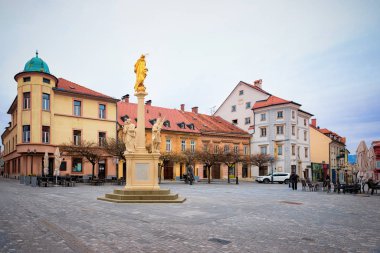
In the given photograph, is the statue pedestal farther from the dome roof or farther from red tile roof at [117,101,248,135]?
red tile roof at [117,101,248,135]

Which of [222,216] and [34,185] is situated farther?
[34,185]

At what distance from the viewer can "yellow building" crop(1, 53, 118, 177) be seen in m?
34.3

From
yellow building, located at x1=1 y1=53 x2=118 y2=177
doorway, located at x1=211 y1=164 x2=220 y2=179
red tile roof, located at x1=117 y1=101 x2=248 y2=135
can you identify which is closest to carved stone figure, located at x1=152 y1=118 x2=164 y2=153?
yellow building, located at x1=1 y1=53 x2=118 y2=177

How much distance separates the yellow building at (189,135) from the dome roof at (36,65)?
11.2 metres

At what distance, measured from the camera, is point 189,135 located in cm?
4769

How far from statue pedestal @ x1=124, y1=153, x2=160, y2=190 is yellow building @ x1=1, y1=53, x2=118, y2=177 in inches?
886

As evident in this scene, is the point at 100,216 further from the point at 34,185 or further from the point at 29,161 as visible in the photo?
the point at 29,161

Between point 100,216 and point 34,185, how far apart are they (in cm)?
1835

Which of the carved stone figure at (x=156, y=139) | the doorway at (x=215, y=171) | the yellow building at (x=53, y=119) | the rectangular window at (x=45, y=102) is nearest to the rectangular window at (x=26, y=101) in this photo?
the yellow building at (x=53, y=119)

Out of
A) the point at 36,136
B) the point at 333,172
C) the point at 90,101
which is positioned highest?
the point at 90,101

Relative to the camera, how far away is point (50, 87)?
35500 millimetres

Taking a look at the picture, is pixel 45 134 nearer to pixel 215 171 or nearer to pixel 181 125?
pixel 181 125

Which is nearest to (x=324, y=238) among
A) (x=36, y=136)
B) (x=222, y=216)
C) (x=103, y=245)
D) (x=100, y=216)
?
(x=222, y=216)

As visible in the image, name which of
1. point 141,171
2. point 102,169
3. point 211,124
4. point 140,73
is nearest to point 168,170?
point 102,169
